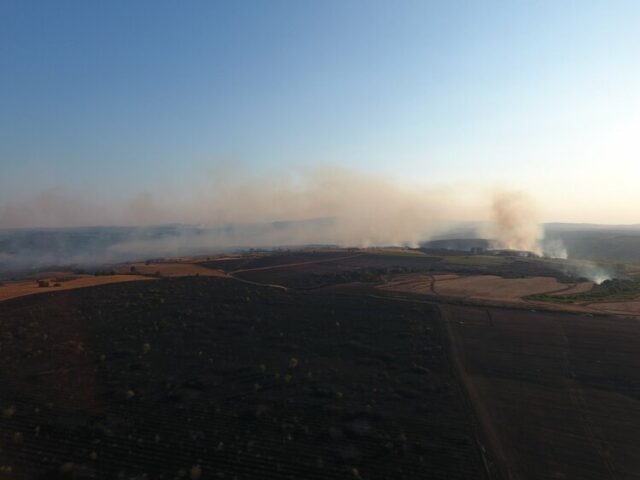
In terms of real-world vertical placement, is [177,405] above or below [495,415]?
above

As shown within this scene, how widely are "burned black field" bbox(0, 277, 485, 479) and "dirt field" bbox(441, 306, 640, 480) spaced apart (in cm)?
169

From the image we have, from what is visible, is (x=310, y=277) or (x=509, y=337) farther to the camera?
(x=310, y=277)

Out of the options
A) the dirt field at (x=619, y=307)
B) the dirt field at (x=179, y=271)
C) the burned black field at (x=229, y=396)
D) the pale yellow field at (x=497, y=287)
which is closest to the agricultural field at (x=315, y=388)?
the burned black field at (x=229, y=396)

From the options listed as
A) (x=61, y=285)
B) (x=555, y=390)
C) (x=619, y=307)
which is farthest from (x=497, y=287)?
(x=61, y=285)

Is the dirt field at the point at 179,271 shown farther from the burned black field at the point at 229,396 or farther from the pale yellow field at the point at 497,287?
the pale yellow field at the point at 497,287

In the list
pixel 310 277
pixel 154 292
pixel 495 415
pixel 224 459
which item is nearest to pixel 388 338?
pixel 495 415

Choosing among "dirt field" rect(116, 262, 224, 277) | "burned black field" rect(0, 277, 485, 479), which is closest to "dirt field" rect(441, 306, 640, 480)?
"burned black field" rect(0, 277, 485, 479)

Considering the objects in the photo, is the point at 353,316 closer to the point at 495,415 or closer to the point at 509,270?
the point at 495,415

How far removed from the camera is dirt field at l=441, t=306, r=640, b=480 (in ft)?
62.6

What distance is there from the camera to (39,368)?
28219 millimetres

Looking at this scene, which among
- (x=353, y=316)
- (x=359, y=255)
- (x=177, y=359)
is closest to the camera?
(x=177, y=359)

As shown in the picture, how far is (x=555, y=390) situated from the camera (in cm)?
2625

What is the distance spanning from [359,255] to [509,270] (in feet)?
106

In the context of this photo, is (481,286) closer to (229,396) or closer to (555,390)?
(555,390)
